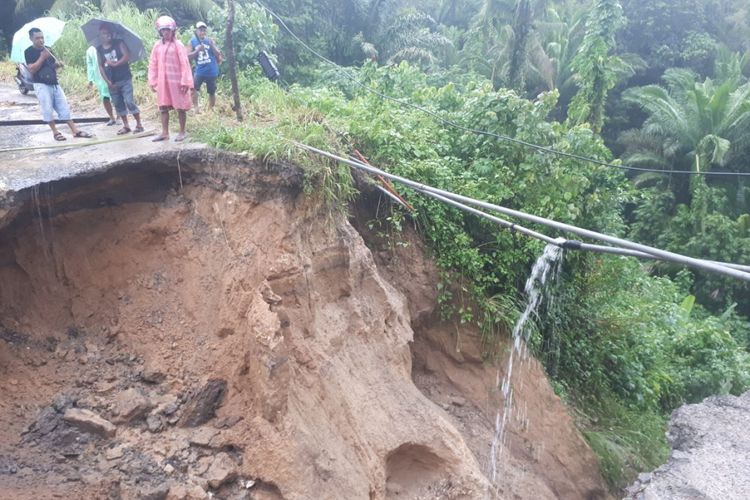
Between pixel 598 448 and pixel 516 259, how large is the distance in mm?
2355

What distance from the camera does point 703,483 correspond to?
4.93m

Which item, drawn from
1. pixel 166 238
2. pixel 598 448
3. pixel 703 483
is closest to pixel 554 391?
pixel 598 448

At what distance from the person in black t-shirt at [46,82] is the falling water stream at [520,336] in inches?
203

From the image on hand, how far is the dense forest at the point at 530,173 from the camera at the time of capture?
A: 275 inches

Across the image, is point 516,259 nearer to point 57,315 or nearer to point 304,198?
point 304,198

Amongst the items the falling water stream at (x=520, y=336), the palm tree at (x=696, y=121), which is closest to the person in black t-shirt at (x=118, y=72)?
the falling water stream at (x=520, y=336)

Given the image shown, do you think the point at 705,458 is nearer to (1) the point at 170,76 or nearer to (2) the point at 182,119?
(2) the point at 182,119

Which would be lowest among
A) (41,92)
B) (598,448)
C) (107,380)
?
(598,448)

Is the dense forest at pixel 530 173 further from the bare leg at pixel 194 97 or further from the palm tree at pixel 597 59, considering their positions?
the bare leg at pixel 194 97

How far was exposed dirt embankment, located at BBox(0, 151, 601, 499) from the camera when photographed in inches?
189

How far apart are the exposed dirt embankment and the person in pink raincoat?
779 mm

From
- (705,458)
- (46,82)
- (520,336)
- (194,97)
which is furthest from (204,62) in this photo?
(705,458)

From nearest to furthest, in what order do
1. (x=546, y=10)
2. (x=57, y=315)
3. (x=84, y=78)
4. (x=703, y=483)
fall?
(x=703, y=483) < (x=57, y=315) < (x=84, y=78) < (x=546, y=10)

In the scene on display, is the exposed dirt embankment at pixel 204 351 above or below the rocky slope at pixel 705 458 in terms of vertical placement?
above
